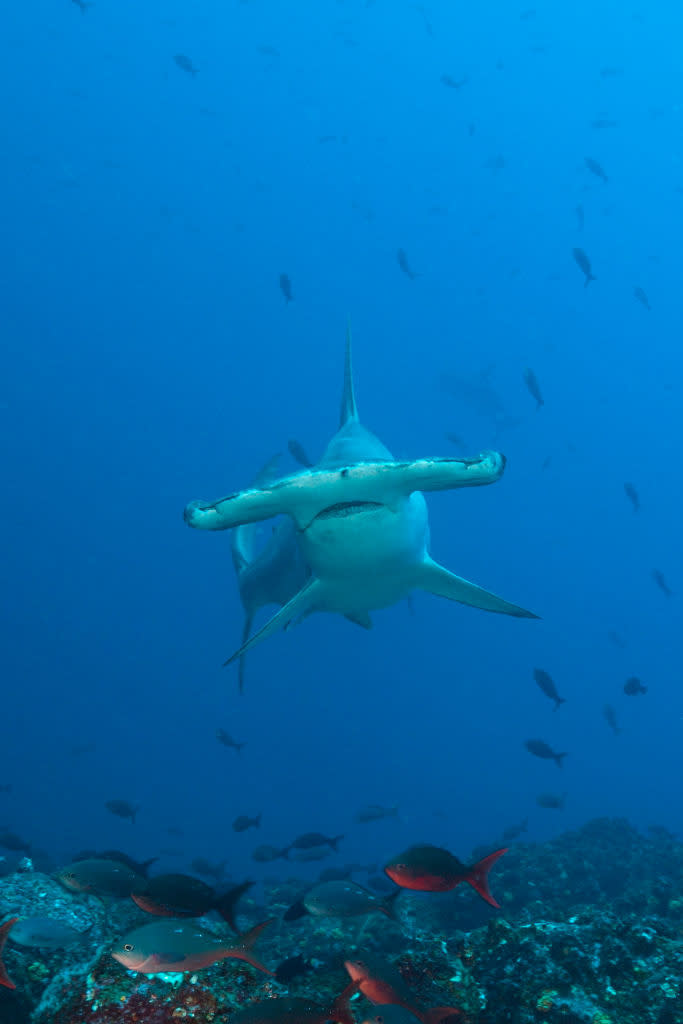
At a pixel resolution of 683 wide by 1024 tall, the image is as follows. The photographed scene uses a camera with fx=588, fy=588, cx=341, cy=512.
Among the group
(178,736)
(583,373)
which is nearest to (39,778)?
(178,736)

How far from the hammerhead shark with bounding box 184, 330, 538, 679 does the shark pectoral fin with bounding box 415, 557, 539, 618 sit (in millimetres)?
11

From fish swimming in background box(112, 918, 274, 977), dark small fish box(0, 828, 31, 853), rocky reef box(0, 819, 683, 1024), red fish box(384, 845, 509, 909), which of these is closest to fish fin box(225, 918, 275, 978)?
fish swimming in background box(112, 918, 274, 977)

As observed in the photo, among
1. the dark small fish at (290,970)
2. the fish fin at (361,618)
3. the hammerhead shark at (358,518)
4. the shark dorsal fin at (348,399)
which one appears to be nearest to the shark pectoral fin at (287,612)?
the hammerhead shark at (358,518)

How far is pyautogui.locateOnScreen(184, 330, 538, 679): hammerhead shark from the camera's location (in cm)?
341

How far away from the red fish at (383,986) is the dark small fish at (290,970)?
0.74 meters

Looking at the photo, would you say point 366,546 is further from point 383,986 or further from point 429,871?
point 383,986

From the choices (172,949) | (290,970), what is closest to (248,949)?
(172,949)

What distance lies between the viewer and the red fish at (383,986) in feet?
8.13

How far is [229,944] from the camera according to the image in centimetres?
254

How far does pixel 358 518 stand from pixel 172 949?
107 inches

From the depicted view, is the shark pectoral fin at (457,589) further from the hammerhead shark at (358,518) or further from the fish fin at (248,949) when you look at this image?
the fish fin at (248,949)

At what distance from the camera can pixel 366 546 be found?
15.0 ft

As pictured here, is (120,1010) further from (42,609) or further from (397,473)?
(42,609)

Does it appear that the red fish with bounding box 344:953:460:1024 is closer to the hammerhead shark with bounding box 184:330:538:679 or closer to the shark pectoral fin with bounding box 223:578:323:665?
the hammerhead shark with bounding box 184:330:538:679
